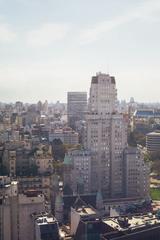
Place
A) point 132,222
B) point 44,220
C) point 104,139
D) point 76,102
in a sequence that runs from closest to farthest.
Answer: point 44,220 → point 132,222 → point 104,139 → point 76,102

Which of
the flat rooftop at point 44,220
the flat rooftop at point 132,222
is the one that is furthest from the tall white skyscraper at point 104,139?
the flat rooftop at point 44,220

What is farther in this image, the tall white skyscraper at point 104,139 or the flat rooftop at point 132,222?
the tall white skyscraper at point 104,139

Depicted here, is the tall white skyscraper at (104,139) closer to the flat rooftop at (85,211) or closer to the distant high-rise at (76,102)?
the flat rooftop at (85,211)

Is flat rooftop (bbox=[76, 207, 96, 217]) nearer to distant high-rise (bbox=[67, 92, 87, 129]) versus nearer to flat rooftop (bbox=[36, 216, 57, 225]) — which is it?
flat rooftop (bbox=[36, 216, 57, 225])

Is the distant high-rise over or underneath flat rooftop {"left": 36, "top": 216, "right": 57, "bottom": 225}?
over

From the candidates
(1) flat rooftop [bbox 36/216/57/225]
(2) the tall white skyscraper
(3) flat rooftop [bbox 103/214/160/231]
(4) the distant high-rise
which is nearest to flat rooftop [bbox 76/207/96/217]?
(3) flat rooftop [bbox 103/214/160/231]

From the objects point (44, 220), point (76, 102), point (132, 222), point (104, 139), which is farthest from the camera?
point (76, 102)

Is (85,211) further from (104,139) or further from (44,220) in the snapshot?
(104,139)

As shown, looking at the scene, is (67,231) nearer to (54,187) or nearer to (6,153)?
(54,187)

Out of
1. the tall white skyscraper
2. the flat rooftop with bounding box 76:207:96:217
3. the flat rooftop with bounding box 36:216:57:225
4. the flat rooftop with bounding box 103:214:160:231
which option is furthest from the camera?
the tall white skyscraper

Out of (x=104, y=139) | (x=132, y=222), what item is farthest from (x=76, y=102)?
(x=132, y=222)
